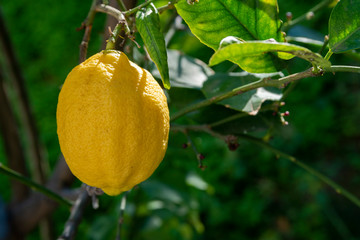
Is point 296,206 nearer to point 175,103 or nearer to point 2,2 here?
point 175,103

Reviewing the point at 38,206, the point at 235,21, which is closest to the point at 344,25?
the point at 235,21

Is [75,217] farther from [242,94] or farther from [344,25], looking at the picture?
[344,25]

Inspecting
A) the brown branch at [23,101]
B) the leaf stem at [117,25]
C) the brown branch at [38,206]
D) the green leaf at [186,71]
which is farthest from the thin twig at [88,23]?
the brown branch at [23,101]

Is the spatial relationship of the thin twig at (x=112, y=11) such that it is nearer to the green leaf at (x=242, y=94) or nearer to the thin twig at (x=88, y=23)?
the thin twig at (x=88, y=23)

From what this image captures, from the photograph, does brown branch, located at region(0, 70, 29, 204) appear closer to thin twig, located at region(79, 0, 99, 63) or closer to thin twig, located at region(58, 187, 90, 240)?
thin twig, located at region(58, 187, 90, 240)

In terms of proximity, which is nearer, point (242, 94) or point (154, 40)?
point (154, 40)

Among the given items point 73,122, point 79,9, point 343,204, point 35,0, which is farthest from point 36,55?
point 73,122

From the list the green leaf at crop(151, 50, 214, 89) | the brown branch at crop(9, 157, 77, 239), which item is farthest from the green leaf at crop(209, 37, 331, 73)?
the brown branch at crop(9, 157, 77, 239)
